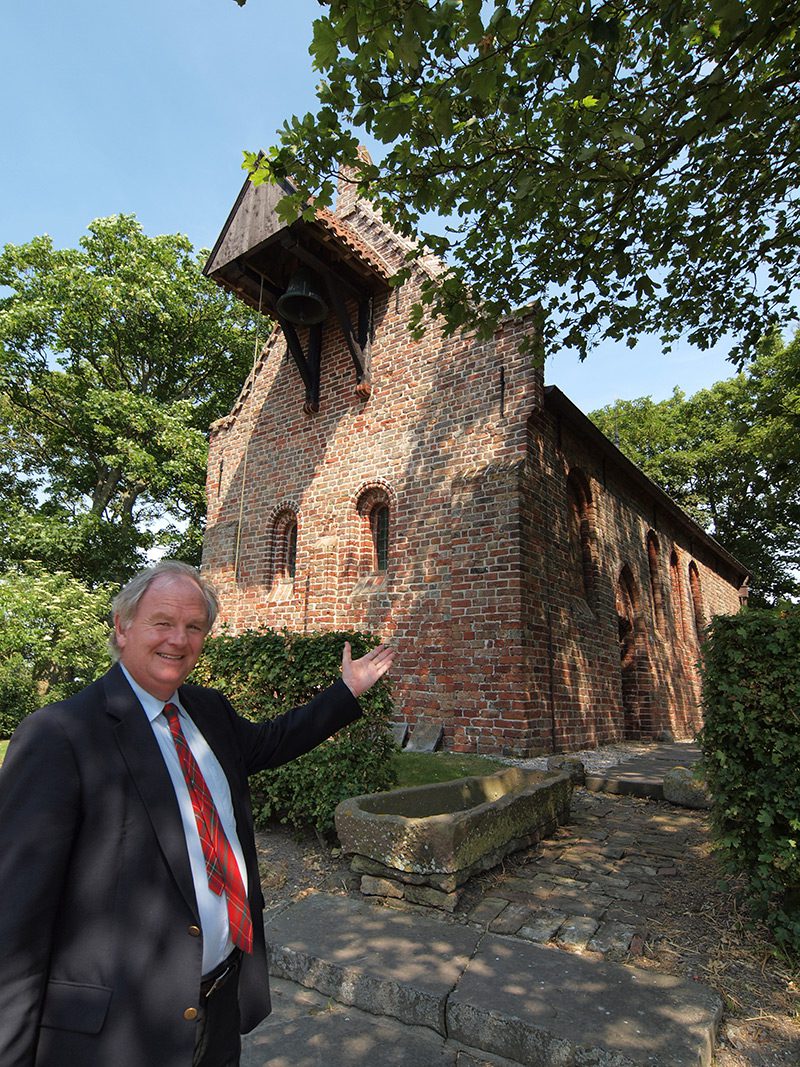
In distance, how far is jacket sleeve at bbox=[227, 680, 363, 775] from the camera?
2146mm

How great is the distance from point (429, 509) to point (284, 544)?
3.82 metres

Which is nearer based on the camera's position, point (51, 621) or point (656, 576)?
point (51, 621)

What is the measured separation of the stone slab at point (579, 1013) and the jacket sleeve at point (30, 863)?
1.95m

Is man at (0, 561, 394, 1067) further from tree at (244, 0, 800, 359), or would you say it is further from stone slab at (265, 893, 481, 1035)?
tree at (244, 0, 800, 359)

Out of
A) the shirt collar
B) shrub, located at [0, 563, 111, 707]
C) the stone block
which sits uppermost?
shrub, located at [0, 563, 111, 707]

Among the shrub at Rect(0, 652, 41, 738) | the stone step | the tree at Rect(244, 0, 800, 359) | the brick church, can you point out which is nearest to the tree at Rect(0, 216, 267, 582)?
the shrub at Rect(0, 652, 41, 738)

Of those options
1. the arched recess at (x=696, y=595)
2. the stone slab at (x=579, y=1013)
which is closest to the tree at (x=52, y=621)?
the stone slab at (x=579, y=1013)

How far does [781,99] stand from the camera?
5.08 meters

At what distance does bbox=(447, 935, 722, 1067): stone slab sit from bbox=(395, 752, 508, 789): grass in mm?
2751

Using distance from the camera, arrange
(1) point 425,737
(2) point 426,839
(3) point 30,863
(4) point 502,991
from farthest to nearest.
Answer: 1. (1) point 425,737
2. (2) point 426,839
3. (4) point 502,991
4. (3) point 30,863

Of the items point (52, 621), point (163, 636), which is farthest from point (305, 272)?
point (163, 636)

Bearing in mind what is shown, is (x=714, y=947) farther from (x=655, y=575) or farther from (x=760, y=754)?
(x=655, y=575)

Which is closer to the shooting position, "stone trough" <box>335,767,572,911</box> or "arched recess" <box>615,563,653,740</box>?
"stone trough" <box>335,767,572,911</box>

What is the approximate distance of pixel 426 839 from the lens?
3586 millimetres
